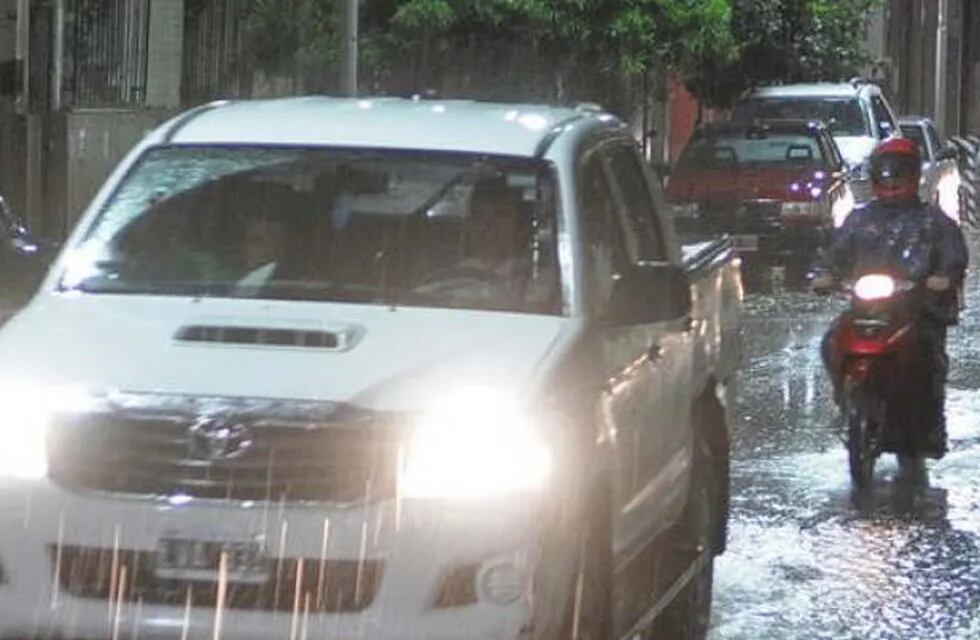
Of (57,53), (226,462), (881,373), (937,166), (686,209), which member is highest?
(57,53)

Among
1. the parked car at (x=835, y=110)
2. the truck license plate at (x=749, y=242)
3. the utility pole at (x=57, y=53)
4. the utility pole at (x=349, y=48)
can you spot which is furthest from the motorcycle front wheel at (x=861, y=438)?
the parked car at (x=835, y=110)

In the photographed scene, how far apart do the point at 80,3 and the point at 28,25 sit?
1.09 m

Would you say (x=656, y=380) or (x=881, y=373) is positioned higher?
(x=656, y=380)

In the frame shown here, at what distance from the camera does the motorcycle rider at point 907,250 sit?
34.3 ft

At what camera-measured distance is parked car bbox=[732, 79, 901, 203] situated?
25.0 meters

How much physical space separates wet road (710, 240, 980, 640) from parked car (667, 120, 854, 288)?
741 centimetres

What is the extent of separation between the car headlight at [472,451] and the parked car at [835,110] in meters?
19.7

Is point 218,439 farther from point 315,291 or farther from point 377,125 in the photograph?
point 377,125

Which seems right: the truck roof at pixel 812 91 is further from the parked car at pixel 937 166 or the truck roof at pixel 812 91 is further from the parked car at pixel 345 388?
the parked car at pixel 345 388

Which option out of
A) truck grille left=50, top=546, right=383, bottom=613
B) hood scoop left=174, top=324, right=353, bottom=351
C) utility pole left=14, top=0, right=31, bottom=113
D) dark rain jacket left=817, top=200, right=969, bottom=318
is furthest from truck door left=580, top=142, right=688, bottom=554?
utility pole left=14, top=0, right=31, bottom=113

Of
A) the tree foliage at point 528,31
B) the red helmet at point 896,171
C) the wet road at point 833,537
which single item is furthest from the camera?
the tree foliage at point 528,31

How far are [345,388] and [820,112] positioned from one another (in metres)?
20.3

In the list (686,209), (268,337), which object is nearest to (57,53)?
(686,209)

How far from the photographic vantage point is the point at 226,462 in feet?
18.2
